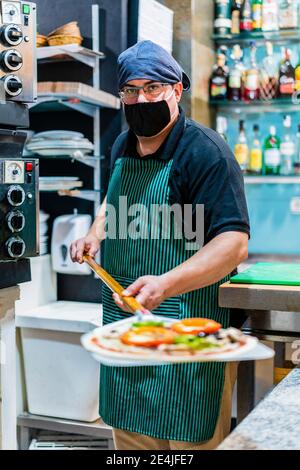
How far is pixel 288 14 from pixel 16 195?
8.54 ft

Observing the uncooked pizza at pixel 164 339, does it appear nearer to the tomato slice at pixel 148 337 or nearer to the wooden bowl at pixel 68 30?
the tomato slice at pixel 148 337

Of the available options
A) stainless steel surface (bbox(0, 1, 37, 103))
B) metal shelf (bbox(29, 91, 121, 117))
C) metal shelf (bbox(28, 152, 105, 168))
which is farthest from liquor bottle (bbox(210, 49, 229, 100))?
stainless steel surface (bbox(0, 1, 37, 103))

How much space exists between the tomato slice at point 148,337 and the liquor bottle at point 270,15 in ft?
10.9

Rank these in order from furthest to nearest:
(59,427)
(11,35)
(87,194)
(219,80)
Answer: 1. (219,80)
2. (87,194)
3. (59,427)
4. (11,35)

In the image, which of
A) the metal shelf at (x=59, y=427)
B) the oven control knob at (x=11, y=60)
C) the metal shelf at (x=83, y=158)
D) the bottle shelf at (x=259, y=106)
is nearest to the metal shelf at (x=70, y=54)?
the metal shelf at (x=83, y=158)

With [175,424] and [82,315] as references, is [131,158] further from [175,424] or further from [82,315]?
[82,315]

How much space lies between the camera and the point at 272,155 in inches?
161

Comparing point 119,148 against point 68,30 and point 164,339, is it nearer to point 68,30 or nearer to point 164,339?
point 164,339

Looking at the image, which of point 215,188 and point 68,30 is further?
point 68,30

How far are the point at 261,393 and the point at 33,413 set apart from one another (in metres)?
1.19

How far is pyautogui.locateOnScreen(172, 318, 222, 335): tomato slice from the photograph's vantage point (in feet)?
3.82

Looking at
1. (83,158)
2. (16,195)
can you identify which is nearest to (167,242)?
(16,195)

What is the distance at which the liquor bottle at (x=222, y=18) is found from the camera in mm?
4148

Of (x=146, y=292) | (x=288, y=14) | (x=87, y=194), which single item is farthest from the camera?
(x=288, y=14)
